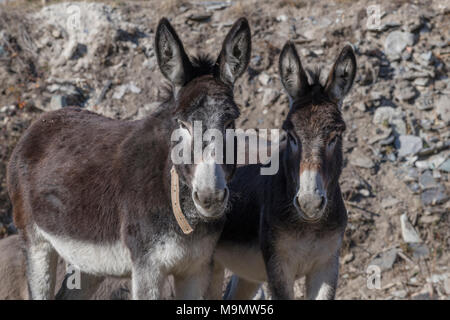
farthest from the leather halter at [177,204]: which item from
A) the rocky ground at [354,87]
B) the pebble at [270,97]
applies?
the pebble at [270,97]

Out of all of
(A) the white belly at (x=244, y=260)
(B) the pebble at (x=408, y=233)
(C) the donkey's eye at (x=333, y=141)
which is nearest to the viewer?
(C) the donkey's eye at (x=333, y=141)

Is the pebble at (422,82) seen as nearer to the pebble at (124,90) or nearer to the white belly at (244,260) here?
the pebble at (124,90)

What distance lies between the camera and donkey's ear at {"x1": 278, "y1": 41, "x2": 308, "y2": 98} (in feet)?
16.1

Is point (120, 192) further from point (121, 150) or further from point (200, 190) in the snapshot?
point (200, 190)

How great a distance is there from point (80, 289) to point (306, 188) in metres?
2.76

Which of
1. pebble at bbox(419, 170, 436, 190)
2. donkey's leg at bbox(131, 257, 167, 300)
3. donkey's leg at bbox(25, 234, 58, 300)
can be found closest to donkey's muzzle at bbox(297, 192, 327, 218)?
donkey's leg at bbox(131, 257, 167, 300)

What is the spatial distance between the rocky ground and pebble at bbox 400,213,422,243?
0.05 ft

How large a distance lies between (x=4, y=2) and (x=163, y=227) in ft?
32.4

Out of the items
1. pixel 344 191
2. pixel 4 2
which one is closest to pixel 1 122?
pixel 4 2

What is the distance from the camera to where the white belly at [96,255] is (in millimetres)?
4566

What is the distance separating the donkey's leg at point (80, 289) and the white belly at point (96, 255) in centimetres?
73

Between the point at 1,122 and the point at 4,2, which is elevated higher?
the point at 4,2

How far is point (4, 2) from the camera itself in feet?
40.4

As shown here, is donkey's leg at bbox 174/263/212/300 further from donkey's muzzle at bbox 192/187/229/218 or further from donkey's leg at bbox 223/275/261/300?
donkey's leg at bbox 223/275/261/300
